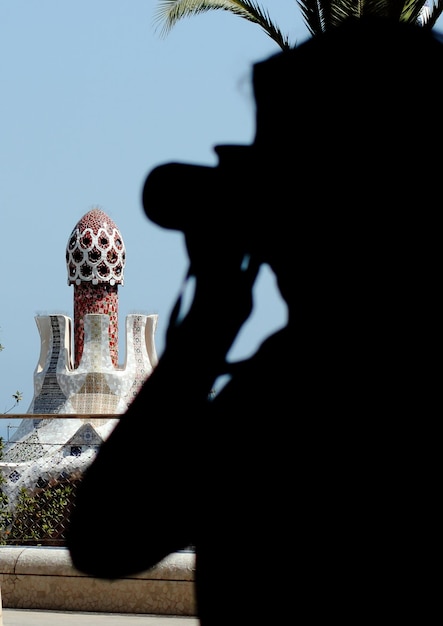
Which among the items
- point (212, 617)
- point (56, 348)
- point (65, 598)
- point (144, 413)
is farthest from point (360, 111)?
point (56, 348)

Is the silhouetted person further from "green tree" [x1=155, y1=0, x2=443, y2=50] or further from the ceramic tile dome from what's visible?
the ceramic tile dome

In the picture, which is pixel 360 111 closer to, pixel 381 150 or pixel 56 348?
pixel 381 150

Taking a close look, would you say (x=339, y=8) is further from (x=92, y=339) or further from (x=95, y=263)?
(x=92, y=339)

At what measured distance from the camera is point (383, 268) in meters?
0.90

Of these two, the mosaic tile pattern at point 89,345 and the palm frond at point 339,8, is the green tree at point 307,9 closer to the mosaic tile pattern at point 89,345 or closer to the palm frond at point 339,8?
the palm frond at point 339,8

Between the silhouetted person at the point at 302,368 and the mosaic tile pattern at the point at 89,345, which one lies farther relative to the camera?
the mosaic tile pattern at the point at 89,345

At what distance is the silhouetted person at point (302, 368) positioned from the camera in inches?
34.0

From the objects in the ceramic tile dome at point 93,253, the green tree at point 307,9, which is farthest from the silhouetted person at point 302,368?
the ceramic tile dome at point 93,253

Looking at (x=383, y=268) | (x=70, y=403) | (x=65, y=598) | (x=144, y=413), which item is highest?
(x=383, y=268)

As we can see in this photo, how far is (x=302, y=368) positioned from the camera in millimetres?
896

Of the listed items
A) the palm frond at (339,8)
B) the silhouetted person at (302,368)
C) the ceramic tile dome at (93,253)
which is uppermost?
the palm frond at (339,8)

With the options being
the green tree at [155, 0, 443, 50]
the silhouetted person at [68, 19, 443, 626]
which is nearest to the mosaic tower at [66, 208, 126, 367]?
the green tree at [155, 0, 443, 50]

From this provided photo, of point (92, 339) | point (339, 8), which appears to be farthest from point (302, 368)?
point (92, 339)

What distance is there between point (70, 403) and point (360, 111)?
949 inches
